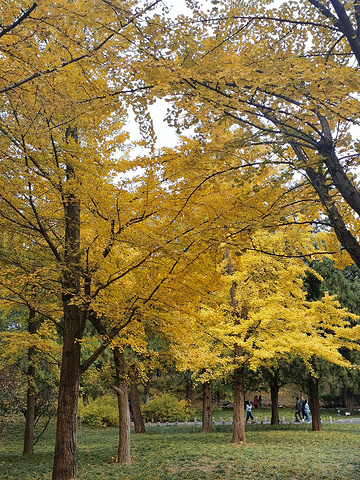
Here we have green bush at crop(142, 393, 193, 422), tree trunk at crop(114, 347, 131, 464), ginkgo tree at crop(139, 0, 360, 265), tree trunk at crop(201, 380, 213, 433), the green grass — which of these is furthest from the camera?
green bush at crop(142, 393, 193, 422)

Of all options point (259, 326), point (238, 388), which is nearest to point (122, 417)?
point (238, 388)

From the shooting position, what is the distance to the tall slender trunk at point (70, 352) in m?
5.68

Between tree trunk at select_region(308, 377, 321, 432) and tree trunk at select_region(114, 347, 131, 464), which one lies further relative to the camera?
tree trunk at select_region(308, 377, 321, 432)

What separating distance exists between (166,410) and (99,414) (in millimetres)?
3772

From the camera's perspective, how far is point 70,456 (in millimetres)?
5730

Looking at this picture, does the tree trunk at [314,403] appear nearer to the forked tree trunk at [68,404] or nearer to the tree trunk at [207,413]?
the tree trunk at [207,413]

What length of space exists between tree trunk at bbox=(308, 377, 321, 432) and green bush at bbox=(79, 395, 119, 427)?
10.8m

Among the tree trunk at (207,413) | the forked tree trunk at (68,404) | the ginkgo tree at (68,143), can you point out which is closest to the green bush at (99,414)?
the tree trunk at (207,413)

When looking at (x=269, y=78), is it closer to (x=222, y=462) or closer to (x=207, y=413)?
(x=222, y=462)

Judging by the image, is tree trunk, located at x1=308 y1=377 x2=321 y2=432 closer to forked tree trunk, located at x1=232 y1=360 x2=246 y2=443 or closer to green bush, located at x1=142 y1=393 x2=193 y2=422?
forked tree trunk, located at x1=232 y1=360 x2=246 y2=443

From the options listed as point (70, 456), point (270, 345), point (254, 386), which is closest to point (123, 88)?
point (70, 456)

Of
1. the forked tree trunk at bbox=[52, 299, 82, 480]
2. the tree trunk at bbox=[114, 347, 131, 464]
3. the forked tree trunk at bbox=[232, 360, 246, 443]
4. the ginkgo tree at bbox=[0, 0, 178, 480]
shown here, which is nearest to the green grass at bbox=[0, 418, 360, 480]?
the tree trunk at bbox=[114, 347, 131, 464]

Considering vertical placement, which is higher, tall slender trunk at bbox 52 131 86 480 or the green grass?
tall slender trunk at bbox 52 131 86 480

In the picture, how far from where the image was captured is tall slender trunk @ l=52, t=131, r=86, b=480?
5676 mm
